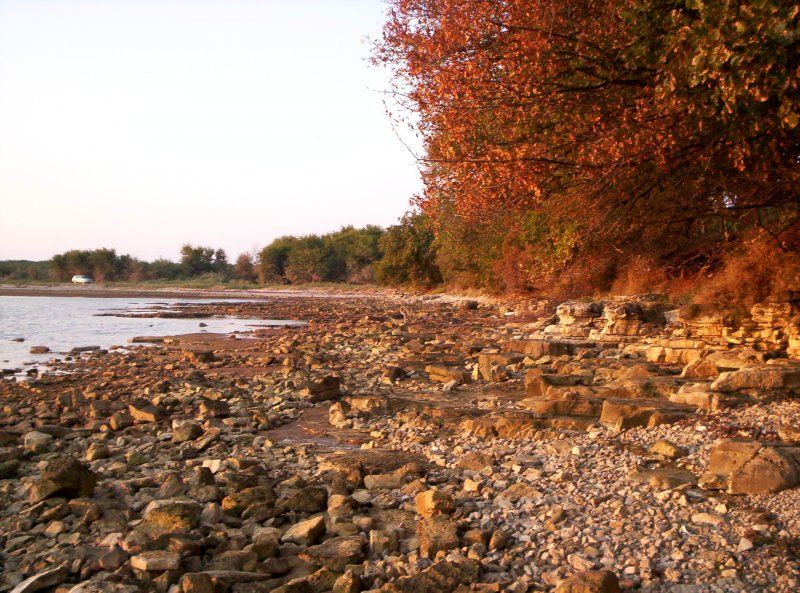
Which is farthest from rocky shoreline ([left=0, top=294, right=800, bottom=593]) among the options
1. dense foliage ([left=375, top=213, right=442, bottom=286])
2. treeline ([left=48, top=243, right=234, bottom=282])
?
treeline ([left=48, top=243, right=234, bottom=282])

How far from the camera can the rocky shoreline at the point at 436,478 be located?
15.8 ft

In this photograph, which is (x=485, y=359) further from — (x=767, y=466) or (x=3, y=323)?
(x=3, y=323)

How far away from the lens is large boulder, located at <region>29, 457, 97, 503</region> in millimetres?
6750

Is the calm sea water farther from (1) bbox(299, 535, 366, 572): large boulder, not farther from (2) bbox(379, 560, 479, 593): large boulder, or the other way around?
(2) bbox(379, 560, 479, 593): large boulder

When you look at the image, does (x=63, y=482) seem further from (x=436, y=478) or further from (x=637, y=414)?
(x=637, y=414)

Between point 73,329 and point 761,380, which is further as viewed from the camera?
point 73,329

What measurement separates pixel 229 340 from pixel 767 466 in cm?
2192

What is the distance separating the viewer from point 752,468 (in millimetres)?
5707

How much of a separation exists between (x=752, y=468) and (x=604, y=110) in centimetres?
540

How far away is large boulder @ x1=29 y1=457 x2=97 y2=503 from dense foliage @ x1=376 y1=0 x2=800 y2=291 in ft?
20.7

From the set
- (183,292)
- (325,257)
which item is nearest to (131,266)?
(183,292)

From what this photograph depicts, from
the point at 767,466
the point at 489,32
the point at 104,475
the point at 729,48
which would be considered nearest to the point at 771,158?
the point at 729,48

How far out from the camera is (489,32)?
367 inches

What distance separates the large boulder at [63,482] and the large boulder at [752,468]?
6.10m
